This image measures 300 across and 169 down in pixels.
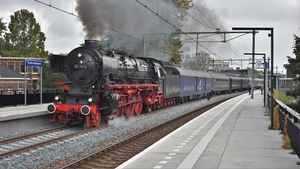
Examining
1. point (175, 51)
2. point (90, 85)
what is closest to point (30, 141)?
point (90, 85)

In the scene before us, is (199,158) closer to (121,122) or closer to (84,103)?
(84,103)

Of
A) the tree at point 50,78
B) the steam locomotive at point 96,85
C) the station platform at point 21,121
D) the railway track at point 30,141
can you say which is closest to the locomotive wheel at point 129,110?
the steam locomotive at point 96,85

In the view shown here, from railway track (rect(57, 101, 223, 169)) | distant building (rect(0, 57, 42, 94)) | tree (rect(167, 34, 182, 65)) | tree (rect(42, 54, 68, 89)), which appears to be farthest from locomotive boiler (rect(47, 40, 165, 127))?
tree (rect(42, 54, 68, 89))

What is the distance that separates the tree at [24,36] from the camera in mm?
58375

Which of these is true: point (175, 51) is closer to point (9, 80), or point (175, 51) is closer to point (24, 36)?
point (9, 80)

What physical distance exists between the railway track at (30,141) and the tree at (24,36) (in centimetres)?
4410

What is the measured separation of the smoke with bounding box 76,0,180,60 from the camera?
19.6m

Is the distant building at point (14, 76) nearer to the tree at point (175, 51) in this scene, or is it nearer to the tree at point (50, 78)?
the tree at point (50, 78)

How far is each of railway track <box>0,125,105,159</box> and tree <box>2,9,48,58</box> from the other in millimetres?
44101

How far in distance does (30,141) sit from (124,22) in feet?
36.9

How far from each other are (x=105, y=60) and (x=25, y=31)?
45.9m

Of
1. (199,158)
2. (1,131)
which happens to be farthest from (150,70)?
(199,158)

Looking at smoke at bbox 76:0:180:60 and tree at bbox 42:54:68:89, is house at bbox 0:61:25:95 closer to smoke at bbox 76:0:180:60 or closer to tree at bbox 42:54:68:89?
tree at bbox 42:54:68:89

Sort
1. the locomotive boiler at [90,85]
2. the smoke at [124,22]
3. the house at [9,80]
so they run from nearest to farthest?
the locomotive boiler at [90,85] → the smoke at [124,22] → the house at [9,80]
